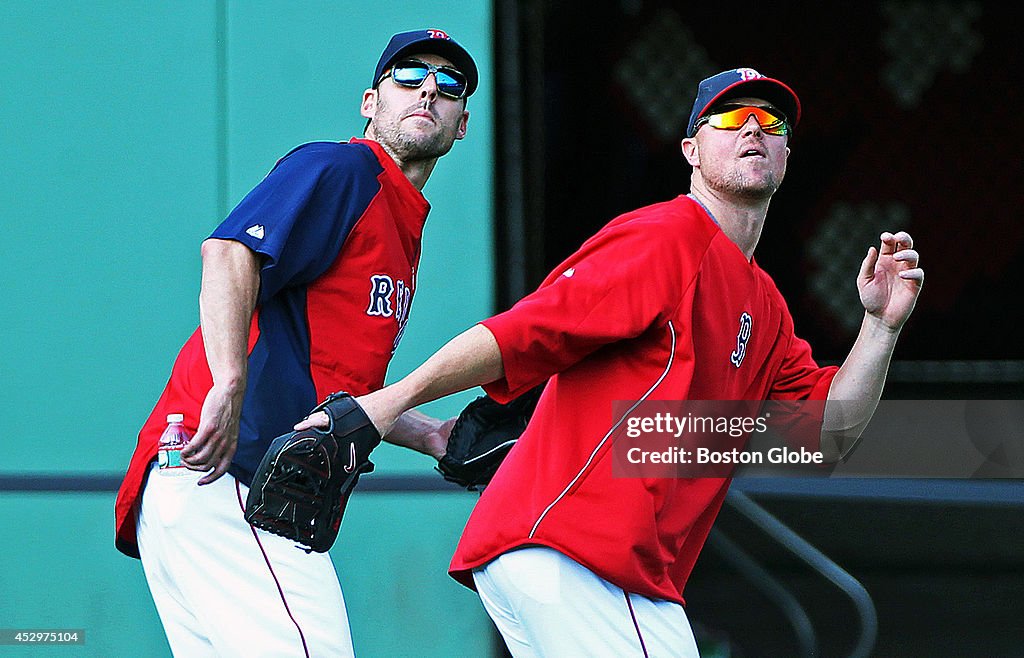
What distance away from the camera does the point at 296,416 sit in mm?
2785

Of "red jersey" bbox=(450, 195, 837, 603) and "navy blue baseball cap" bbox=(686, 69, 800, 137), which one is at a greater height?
"navy blue baseball cap" bbox=(686, 69, 800, 137)

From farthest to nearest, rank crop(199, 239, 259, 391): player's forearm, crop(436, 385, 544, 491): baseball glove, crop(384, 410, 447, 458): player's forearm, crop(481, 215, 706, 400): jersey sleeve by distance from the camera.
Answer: crop(384, 410, 447, 458): player's forearm
crop(436, 385, 544, 491): baseball glove
crop(199, 239, 259, 391): player's forearm
crop(481, 215, 706, 400): jersey sleeve

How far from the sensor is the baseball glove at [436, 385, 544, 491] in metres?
3.10

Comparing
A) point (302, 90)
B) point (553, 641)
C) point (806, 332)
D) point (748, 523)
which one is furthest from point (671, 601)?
point (748, 523)

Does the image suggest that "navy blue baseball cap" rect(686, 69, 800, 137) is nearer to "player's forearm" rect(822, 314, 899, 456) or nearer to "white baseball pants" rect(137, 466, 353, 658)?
"player's forearm" rect(822, 314, 899, 456)

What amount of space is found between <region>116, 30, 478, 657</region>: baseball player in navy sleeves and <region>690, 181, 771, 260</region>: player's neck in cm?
68

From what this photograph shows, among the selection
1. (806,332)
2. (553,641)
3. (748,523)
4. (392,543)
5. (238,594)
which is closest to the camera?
(553,641)

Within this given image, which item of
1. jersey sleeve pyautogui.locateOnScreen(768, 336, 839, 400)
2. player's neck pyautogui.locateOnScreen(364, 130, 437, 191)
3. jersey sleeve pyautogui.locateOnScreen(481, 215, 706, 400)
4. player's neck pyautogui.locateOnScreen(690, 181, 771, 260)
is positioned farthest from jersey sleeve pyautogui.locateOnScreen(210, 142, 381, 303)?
jersey sleeve pyautogui.locateOnScreen(768, 336, 839, 400)

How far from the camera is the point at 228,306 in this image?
2.61 m

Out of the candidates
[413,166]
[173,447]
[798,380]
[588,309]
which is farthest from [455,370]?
[798,380]

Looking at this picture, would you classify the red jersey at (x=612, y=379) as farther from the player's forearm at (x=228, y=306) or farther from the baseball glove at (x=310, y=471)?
the player's forearm at (x=228, y=306)

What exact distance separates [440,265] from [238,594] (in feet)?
5.65

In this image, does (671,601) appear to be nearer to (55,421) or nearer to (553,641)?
(553,641)

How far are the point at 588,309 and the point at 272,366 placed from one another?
2.52 feet
